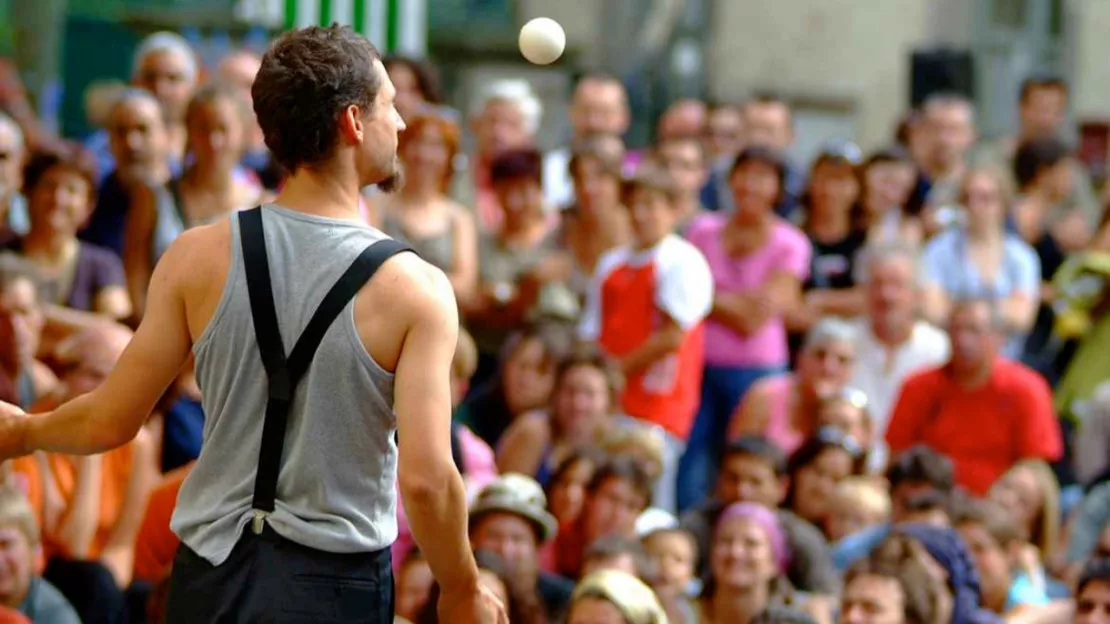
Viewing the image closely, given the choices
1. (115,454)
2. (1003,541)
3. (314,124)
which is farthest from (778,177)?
(314,124)

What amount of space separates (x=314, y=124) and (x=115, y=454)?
3641 mm

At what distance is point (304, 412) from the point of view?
351cm

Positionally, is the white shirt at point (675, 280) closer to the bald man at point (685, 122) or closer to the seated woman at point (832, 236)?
the seated woman at point (832, 236)

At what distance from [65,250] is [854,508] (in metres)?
→ 2.97

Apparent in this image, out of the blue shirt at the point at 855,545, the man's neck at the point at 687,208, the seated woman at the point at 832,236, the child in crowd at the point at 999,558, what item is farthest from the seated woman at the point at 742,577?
the man's neck at the point at 687,208

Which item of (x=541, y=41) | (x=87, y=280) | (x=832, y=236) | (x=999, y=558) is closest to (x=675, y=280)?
(x=832, y=236)

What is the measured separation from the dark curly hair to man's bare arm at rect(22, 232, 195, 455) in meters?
0.25

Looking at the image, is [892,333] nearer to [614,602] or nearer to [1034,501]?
[1034,501]

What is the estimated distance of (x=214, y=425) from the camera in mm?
3570

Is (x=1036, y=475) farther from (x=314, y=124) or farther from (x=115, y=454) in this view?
(x=314, y=124)

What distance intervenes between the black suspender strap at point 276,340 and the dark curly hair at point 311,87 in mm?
193

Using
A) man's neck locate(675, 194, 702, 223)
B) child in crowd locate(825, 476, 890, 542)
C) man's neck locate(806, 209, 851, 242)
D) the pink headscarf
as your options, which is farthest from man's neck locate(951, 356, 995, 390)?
the pink headscarf

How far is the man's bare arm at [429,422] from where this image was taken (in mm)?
3441

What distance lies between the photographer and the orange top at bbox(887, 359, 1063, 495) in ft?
27.6
